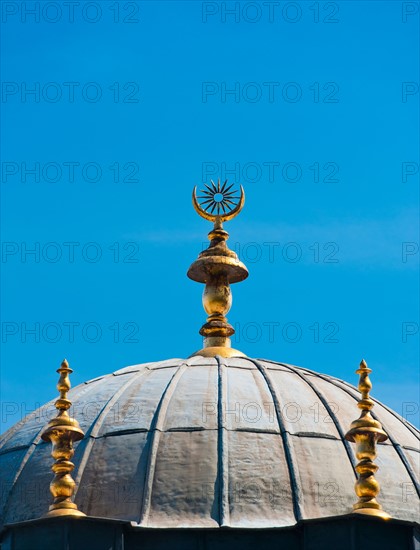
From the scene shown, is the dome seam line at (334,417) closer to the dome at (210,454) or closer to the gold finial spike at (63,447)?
the dome at (210,454)

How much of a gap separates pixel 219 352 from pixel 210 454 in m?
7.53

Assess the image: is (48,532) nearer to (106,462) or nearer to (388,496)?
(106,462)

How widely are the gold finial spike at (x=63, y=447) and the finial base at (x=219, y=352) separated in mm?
7332

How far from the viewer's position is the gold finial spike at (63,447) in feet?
161

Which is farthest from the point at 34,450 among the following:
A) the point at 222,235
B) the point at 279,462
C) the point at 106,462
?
the point at 222,235

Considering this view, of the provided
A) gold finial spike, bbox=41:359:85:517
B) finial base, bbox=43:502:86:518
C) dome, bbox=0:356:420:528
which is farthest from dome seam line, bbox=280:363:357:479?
finial base, bbox=43:502:86:518

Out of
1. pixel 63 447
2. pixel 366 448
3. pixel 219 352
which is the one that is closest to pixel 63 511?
pixel 63 447

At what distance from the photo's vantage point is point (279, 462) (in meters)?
51.7

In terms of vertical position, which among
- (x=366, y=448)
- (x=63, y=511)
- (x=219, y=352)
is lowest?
(x=63, y=511)

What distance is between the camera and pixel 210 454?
5159cm

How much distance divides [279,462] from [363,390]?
260cm

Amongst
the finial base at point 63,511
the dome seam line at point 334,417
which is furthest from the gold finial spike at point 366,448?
the finial base at point 63,511

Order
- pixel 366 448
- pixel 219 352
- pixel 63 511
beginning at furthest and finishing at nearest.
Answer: pixel 219 352 < pixel 366 448 < pixel 63 511

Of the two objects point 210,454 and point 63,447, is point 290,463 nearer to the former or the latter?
point 210,454
